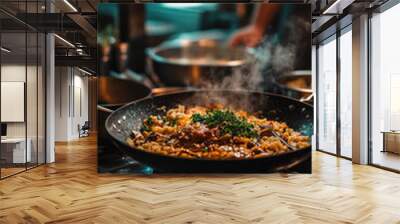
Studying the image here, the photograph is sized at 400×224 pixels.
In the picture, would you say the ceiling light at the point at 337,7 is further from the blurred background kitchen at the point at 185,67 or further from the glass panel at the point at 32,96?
the glass panel at the point at 32,96

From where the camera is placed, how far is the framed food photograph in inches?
239

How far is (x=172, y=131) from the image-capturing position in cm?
611

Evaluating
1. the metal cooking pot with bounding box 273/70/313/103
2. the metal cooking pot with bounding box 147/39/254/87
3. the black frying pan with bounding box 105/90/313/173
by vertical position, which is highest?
the metal cooking pot with bounding box 147/39/254/87

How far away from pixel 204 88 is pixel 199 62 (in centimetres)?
44

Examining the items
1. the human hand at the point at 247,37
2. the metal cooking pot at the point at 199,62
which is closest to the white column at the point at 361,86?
the human hand at the point at 247,37

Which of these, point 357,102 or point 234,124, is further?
point 357,102

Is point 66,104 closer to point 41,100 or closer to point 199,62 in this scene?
point 41,100

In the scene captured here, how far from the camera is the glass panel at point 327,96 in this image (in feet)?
30.4

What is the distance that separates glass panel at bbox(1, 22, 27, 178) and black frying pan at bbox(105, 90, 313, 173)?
5.22ft

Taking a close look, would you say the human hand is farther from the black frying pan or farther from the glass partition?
the glass partition

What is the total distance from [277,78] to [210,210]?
2991 mm

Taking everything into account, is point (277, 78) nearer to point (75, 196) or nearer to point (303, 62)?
point (303, 62)

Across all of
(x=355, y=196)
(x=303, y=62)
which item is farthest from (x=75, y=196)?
(x=303, y=62)

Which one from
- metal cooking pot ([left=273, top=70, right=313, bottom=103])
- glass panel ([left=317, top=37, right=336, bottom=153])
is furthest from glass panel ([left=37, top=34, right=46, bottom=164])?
glass panel ([left=317, top=37, right=336, bottom=153])
